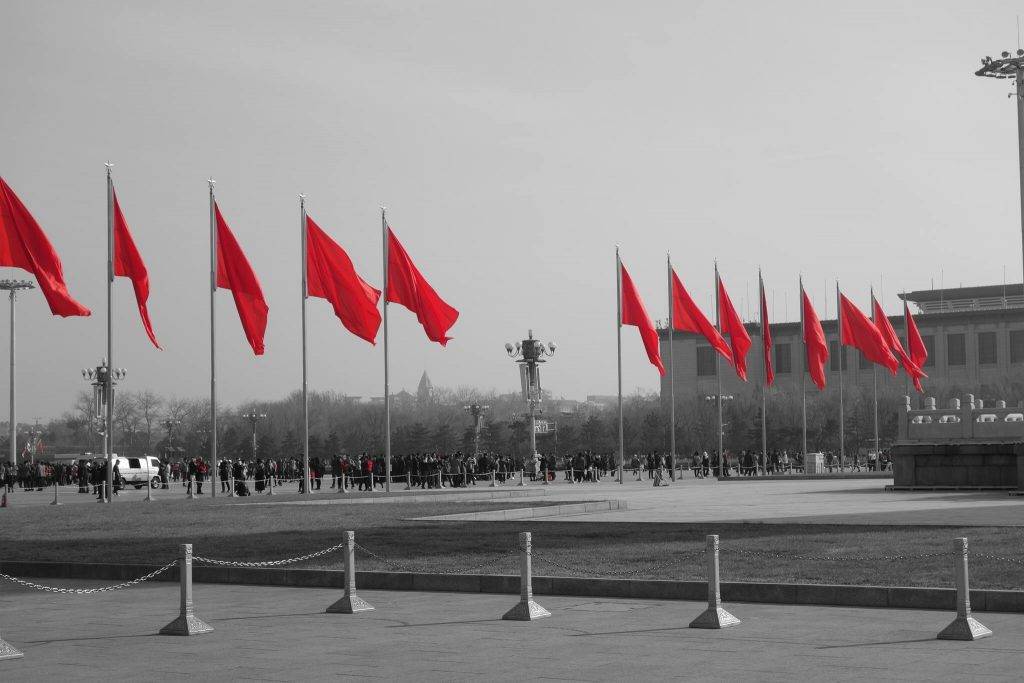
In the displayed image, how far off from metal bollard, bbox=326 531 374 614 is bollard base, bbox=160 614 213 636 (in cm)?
172

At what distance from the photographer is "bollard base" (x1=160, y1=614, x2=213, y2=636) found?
12312mm

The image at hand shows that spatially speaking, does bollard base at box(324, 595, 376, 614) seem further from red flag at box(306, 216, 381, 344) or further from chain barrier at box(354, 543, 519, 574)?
red flag at box(306, 216, 381, 344)

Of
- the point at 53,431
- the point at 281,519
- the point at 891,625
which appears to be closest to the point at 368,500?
the point at 281,519

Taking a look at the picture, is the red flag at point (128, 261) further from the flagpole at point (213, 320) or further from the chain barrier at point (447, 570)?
the chain barrier at point (447, 570)

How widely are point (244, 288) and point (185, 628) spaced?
19.9 metres

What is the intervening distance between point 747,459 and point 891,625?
56320 millimetres

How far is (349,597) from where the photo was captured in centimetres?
1397

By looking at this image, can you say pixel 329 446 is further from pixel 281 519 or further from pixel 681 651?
pixel 681 651

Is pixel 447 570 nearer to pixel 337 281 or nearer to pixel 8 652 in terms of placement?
pixel 8 652

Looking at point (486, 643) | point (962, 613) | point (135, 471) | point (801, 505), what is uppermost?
point (135, 471)

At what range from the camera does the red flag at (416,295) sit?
34.7m

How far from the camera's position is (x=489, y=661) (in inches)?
418

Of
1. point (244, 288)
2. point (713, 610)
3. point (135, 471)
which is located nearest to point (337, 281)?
point (244, 288)

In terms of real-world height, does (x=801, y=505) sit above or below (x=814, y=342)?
below
